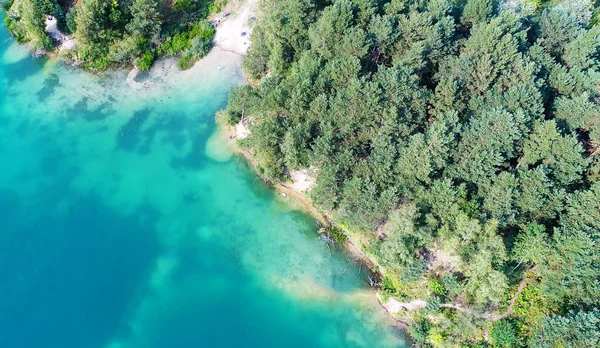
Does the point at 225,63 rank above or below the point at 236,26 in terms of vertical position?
below

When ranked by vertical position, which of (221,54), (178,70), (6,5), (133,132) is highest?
(221,54)

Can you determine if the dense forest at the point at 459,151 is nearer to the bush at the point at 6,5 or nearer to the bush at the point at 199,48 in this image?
the bush at the point at 199,48

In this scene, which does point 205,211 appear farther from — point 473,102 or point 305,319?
point 473,102

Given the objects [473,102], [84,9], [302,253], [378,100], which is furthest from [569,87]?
[84,9]

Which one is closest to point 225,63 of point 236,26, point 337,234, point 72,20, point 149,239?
point 236,26

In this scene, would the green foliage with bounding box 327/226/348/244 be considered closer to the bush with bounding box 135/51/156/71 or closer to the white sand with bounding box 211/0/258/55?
the white sand with bounding box 211/0/258/55

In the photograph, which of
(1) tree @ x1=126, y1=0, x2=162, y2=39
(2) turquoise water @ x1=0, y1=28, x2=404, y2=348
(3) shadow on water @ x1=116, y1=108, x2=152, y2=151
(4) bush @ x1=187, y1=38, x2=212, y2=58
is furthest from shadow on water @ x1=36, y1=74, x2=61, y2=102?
(4) bush @ x1=187, y1=38, x2=212, y2=58

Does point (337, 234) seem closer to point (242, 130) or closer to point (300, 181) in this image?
point (300, 181)
